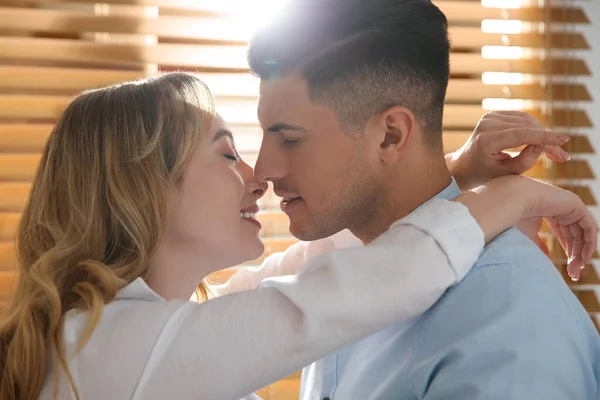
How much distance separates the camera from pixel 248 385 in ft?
3.11

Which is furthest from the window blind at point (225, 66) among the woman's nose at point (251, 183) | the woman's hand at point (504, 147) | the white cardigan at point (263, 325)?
the white cardigan at point (263, 325)

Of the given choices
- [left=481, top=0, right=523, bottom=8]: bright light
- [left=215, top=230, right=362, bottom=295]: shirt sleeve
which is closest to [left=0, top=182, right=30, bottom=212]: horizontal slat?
[left=215, top=230, right=362, bottom=295]: shirt sleeve

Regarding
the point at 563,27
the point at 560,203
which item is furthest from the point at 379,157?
the point at 563,27

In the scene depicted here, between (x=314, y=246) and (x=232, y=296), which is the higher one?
(x=232, y=296)

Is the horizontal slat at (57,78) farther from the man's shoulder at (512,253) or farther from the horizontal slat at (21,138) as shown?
the man's shoulder at (512,253)

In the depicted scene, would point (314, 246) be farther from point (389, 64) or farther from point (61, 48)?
point (61, 48)

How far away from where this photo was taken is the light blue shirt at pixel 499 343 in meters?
0.97

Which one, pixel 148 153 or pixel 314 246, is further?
pixel 314 246

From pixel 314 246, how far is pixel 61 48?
2.18ft

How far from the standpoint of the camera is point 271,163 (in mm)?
1271

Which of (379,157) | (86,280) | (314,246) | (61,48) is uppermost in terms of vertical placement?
(61,48)

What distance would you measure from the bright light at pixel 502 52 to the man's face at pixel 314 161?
764mm

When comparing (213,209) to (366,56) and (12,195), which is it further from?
(12,195)

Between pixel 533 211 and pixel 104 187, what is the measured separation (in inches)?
25.0
